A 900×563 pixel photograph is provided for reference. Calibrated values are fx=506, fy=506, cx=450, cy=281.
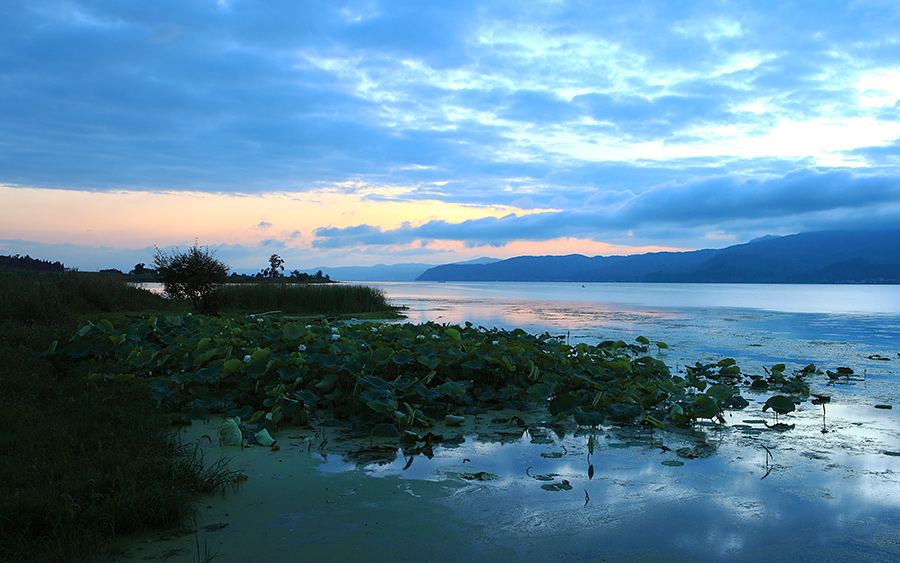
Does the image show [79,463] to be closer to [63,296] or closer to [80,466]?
[80,466]

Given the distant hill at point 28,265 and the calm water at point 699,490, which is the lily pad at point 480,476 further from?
the distant hill at point 28,265

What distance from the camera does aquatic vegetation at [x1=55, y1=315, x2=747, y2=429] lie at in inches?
199

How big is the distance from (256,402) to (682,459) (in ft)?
13.8

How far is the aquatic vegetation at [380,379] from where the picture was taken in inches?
199

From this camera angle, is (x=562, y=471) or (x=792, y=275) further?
(x=792, y=275)

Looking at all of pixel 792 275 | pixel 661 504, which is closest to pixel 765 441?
pixel 661 504

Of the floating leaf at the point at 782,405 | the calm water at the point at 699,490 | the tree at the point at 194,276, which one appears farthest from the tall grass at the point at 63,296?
the floating leaf at the point at 782,405

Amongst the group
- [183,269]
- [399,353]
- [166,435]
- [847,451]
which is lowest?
[847,451]

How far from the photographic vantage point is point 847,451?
14.6ft

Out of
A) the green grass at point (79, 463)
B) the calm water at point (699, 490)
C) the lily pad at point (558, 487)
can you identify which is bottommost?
the calm water at point (699, 490)

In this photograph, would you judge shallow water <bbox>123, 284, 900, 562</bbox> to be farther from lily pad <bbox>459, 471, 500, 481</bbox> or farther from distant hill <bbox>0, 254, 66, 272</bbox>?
distant hill <bbox>0, 254, 66, 272</bbox>

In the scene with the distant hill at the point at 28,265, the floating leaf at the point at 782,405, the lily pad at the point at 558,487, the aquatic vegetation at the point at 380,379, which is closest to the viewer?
the lily pad at the point at 558,487

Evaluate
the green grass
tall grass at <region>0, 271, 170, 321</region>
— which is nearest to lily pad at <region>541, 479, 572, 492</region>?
the green grass

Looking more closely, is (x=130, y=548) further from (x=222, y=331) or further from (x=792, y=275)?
(x=792, y=275)
